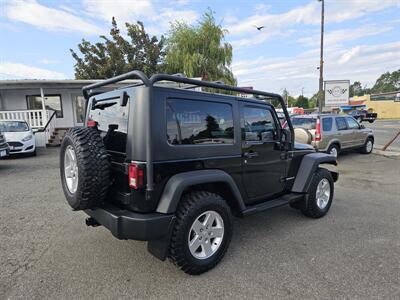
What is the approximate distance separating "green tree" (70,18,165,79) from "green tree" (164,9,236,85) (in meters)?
3.29

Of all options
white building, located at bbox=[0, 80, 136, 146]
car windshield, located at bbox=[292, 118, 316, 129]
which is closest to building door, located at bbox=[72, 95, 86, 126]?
white building, located at bbox=[0, 80, 136, 146]

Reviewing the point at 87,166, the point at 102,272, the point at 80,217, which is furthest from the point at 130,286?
the point at 80,217

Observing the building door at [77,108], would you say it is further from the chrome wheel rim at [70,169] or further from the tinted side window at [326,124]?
the chrome wheel rim at [70,169]

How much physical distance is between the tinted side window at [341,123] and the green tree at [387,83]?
365 feet

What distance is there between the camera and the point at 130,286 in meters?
2.58

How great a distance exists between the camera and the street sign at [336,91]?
781 inches

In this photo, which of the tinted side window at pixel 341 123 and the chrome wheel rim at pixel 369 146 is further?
the chrome wheel rim at pixel 369 146

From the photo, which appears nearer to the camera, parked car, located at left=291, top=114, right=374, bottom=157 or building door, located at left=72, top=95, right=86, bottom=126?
parked car, located at left=291, top=114, right=374, bottom=157

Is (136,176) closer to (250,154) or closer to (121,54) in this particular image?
(250,154)

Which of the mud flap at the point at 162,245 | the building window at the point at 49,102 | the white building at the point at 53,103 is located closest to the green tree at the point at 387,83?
the white building at the point at 53,103

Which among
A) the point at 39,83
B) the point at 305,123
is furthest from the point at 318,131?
the point at 39,83

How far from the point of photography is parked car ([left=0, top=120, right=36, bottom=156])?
10244 mm

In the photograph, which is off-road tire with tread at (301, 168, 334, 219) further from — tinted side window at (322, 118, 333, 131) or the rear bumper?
tinted side window at (322, 118, 333, 131)

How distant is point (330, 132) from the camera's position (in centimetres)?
873
